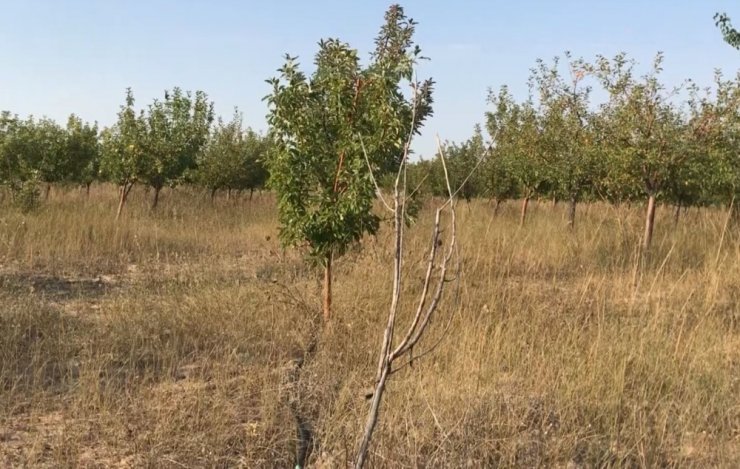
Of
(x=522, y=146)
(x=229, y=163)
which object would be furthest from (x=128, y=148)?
(x=522, y=146)

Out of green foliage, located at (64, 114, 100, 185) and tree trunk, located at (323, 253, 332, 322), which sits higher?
green foliage, located at (64, 114, 100, 185)

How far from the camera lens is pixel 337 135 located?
5.43 meters

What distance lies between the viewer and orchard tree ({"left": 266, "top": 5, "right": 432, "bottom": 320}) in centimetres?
499

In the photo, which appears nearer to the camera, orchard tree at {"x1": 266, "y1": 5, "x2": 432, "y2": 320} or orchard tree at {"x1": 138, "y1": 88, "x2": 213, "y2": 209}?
orchard tree at {"x1": 266, "y1": 5, "x2": 432, "y2": 320}

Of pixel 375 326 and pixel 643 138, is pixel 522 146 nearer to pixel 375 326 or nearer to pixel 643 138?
pixel 643 138

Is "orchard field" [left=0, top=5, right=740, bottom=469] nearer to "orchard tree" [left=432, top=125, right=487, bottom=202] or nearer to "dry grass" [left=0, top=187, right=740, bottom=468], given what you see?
"dry grass" [left=0, top=187, right=740, bottom=468]

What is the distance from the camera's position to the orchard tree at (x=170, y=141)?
46.3ft

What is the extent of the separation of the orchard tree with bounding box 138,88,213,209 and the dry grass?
680cm

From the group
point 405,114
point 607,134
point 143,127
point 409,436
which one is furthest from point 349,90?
point 143,127

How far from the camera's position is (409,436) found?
2932mm

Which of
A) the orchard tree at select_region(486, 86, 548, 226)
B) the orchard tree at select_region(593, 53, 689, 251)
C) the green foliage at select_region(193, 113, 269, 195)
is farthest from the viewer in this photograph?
the green foliage at select_region(193, 113, 269, 195)

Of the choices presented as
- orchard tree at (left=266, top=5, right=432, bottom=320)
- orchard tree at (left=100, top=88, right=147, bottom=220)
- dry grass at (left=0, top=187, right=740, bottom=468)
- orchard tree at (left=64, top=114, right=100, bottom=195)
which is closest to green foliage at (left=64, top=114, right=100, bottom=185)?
orchard tree at (left=64, top=114, right=100, bottom=195)

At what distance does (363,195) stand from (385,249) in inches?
102

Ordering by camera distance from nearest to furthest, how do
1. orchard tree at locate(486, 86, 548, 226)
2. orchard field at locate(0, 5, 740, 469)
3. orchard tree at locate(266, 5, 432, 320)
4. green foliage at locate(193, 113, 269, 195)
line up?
orchard field at locate(0, 5, 740, 469) < orchard tree at locate(266, 5, 432, 320) < orchard tree at locate(486, 86, 548, 226) < green foliage at locate(193, 113, 269, 195)
